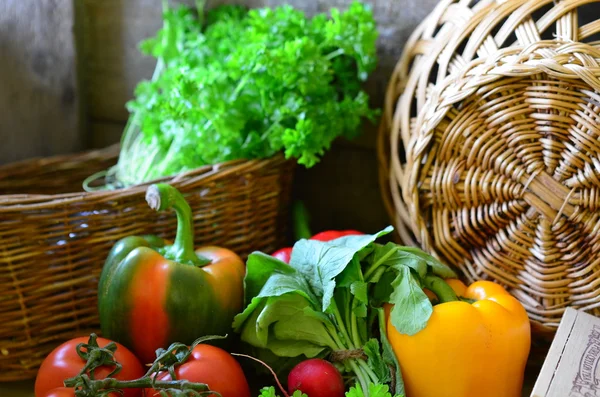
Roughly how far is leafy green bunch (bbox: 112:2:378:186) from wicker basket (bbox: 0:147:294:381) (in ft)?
0.25

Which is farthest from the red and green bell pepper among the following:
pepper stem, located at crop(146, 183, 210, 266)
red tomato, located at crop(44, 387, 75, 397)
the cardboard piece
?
the cardboard piece

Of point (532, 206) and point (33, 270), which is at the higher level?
point (532, 206)

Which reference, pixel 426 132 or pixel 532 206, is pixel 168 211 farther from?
pixel 532 206

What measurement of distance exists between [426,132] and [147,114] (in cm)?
57

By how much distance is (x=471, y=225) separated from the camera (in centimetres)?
104

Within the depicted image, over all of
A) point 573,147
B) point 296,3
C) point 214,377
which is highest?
point 296,3

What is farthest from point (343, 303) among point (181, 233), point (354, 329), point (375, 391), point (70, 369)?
point (70, 369)

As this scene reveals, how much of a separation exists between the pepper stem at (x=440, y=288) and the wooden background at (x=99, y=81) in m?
0.50

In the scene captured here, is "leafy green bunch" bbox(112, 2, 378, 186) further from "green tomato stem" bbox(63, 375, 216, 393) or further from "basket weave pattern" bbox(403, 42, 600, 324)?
"green tomato stem" bbox(63, 375, 216, 393)

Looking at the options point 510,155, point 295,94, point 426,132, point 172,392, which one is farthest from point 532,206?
point 172,392

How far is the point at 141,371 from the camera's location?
88cm

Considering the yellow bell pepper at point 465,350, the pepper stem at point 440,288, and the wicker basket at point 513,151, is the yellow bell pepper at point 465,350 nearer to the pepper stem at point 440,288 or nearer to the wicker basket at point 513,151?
the pepper stem at point 440,288

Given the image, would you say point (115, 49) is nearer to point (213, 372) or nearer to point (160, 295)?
point (160, 295)

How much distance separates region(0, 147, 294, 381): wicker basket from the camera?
972 mm
